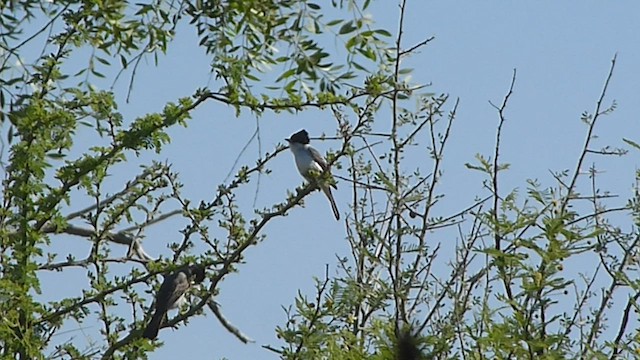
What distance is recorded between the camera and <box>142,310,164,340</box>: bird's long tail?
641 cm

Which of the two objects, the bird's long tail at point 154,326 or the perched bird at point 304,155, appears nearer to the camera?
the bird's long tail at point 154,326

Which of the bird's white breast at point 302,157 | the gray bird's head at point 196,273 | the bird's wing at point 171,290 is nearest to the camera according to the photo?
the gray bird's head at point 196,273

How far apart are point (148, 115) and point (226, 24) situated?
163cm

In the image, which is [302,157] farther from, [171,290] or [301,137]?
[171,290]

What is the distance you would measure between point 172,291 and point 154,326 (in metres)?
0.61

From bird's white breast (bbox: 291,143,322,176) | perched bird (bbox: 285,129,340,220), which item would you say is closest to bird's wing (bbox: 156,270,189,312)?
perched bird (bbox: 285,129,340,220)

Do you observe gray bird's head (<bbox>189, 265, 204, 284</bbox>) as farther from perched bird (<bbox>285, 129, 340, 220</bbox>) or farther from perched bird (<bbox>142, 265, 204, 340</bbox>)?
perched bird (<bbox>285, 129, 340, 220</bbox>)

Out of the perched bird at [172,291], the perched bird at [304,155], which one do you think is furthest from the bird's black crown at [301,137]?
the perched bird at [172,291]

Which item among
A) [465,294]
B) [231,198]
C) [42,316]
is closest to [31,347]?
[42,316]

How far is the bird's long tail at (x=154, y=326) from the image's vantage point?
253 inches

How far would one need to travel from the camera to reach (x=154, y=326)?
6.47 metres

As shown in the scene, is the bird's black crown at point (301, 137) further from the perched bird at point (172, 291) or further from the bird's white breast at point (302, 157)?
the perched bird at point (172, 291)

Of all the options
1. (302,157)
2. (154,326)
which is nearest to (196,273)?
(154,326)

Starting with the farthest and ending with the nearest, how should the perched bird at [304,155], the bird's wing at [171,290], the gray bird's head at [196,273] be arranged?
1. the perched bird at [304,155]
2. the bird's wing at [171,290]
3. the gray bird's head at [196,273]
